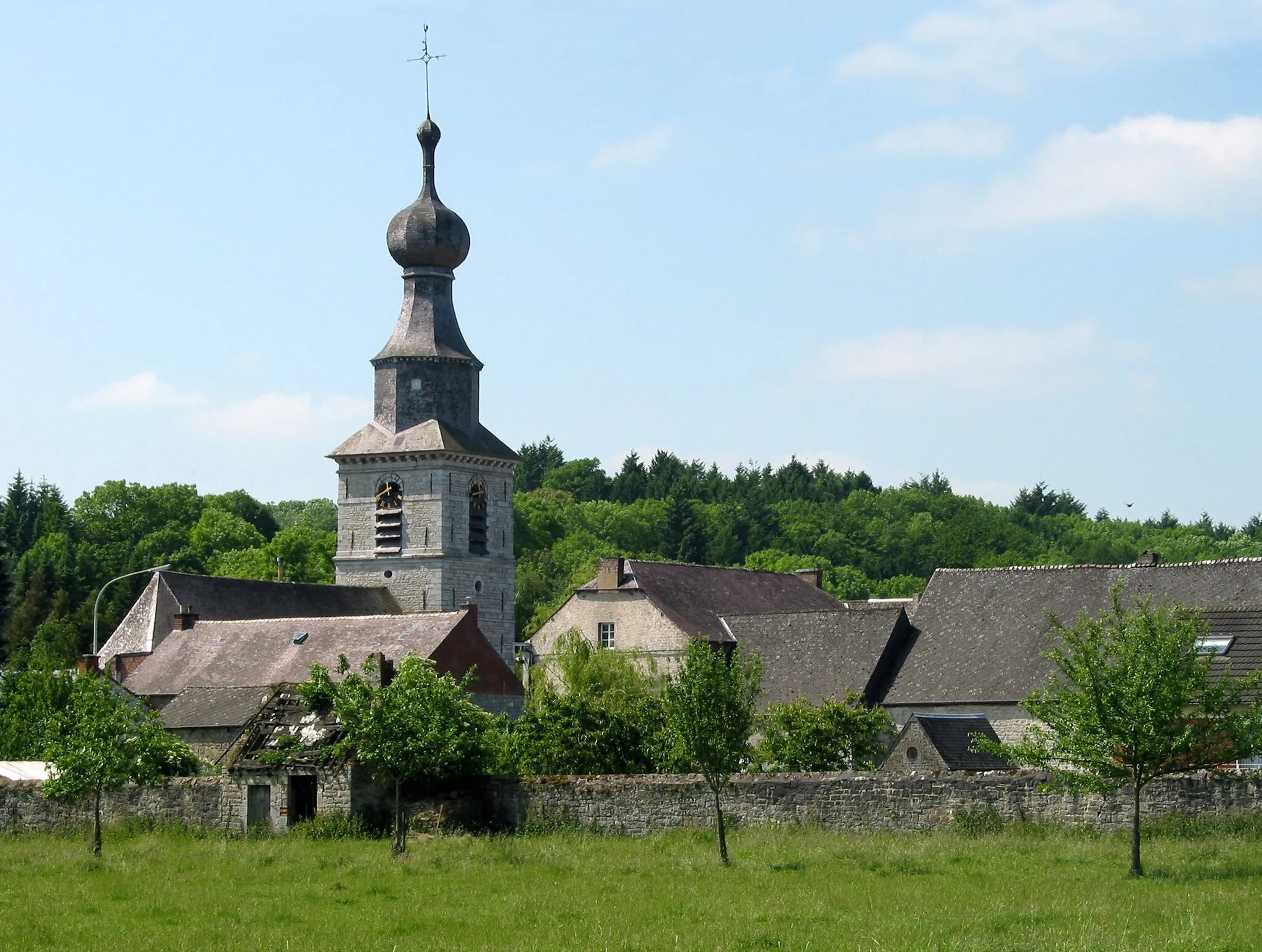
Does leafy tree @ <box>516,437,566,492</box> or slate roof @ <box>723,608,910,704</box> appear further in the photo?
leafy tree @ <box>516,437,566,492</box>

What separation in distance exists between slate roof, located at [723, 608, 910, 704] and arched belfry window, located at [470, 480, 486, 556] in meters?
17.3

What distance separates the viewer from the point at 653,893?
2136 cm

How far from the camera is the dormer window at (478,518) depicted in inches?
2517

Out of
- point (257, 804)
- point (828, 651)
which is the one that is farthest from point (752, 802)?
point (828, 651)

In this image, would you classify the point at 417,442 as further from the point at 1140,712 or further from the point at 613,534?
the point at 613,534

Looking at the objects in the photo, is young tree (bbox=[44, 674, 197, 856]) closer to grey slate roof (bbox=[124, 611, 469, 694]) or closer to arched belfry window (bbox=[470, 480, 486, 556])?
grey slate roof (bbox=[124, 611, 469, 694])

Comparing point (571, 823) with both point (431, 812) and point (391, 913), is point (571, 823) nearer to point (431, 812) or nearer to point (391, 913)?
point (431, 812)

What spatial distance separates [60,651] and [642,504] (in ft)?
212

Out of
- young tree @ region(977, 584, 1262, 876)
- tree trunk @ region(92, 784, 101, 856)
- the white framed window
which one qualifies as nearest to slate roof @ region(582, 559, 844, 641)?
the white framed window

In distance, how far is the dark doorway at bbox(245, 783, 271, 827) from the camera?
3012cm

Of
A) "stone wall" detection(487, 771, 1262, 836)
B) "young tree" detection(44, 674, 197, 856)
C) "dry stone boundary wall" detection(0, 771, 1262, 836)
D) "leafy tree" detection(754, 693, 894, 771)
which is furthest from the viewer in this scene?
"leafy tree" detection(754, 693, 894, 771)

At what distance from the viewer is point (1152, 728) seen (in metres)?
23.0

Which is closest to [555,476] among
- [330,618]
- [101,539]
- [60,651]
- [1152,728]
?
[101,539]

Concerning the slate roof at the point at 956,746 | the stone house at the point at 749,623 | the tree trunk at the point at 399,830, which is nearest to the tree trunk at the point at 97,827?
the tree trunk at the point at 399,830
